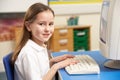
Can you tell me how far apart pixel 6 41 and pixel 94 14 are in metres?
1.48

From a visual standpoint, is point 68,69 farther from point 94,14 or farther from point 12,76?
point 94,14

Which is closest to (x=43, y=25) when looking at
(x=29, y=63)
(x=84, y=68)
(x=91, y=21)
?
(x=29, y=63)

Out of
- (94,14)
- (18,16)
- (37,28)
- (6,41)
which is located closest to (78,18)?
(94,14)

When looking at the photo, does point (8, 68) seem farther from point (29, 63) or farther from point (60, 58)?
point (60, 58)

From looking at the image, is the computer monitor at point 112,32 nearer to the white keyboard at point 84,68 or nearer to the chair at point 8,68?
the white keyboard at point 84,68

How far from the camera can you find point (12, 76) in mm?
1259

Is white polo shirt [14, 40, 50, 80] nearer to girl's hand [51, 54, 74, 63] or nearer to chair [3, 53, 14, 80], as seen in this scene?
chair [3, 53, 14, 80]

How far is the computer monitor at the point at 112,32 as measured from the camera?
1.22 meters

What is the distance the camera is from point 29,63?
123cm

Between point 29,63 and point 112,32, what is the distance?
465 mm

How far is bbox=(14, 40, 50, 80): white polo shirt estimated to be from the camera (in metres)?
1.23

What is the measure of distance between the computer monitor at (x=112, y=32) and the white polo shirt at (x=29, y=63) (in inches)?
15.0

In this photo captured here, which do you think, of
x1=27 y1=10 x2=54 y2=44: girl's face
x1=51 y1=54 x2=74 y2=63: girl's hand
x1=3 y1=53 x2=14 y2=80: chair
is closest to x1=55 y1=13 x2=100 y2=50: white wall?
x1=51 y1=54 x2=74 y2=63: girl's hand

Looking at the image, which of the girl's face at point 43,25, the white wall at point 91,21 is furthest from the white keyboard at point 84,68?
the white wall at point 91,21
